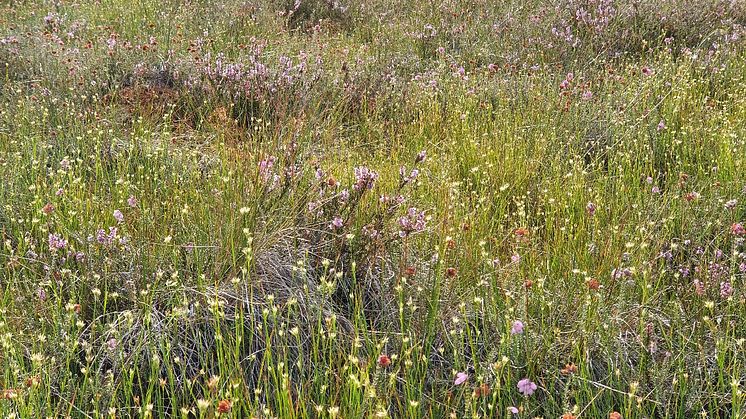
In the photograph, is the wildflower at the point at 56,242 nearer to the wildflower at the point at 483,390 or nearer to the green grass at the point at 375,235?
the green grass at the point at 375,235

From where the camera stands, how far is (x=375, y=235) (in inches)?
104

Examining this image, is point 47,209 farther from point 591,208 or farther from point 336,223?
point 591,208

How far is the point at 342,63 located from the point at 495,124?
1.56 meters

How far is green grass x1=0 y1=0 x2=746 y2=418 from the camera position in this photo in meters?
2.05

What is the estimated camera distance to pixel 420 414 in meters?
1.97

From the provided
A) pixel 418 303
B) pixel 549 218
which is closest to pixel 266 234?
pixel 418 303

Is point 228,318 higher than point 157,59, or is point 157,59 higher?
point 157,59

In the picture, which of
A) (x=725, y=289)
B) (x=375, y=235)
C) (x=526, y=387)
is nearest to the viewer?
(x=526, y=387)

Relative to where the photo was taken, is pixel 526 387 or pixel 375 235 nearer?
pixel 526 387

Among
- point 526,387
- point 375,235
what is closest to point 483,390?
point 526,387

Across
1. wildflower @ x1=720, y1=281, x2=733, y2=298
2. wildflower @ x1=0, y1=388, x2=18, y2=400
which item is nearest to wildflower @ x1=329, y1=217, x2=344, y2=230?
wildflower @ x1=0, y1=388, x2=18, y2=400

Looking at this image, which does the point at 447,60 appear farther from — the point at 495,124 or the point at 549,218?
the point at 549,218

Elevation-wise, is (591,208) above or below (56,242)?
above

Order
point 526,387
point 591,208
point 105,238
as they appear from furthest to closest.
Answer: point 591,208 < point 105,238 < point 526,387
